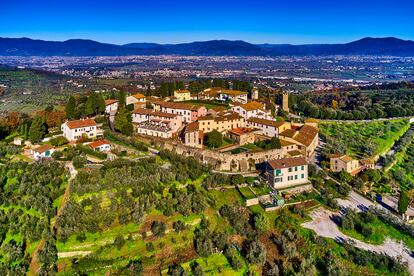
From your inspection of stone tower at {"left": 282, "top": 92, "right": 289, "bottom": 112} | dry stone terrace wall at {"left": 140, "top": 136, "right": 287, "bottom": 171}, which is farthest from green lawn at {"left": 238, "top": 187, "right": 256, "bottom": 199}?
stone tower at {"left": 282, "top": 92, "right": 289, "bottom": 112}

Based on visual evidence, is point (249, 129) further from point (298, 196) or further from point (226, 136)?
point (298, 196)

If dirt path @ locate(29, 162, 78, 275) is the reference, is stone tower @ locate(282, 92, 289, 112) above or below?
above

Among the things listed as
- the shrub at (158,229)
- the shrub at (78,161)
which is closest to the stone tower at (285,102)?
the shrub at (78,161)

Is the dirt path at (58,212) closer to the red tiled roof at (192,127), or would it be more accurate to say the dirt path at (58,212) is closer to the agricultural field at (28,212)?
the agricultural field at (28,212)

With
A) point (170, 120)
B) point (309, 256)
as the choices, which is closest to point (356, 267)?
point (309, 256)

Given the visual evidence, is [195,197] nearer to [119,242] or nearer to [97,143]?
[119,242]

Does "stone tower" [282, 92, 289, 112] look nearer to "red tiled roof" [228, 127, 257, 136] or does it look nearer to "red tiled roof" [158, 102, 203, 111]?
"red tiled roof" [228, 127, 257, 136]

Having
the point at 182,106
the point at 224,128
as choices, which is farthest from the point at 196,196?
the point at 182,106
